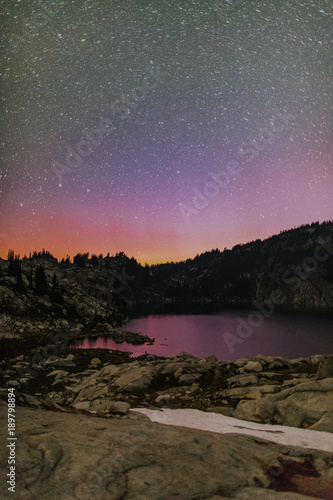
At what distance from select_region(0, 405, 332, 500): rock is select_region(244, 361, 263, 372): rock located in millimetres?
13366

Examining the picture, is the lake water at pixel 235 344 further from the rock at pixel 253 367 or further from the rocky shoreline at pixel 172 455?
the rocky shoreline at pixel 172 455

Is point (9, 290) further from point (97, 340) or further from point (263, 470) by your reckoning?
point (263, 470)

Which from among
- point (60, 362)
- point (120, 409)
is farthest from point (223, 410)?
point (60, 362)

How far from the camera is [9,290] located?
79.6 meters

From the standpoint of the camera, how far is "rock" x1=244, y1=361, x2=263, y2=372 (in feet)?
69.5

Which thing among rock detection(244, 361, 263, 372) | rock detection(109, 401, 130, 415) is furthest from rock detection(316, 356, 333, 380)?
rock detection(109, 401, 130, 415)

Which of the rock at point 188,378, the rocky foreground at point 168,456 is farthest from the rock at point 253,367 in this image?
the rocky foreground at point 168,456

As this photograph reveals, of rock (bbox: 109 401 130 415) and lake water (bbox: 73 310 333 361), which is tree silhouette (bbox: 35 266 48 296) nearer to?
lake water (bbox: 73 310 333 361)

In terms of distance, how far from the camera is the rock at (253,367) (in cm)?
2119

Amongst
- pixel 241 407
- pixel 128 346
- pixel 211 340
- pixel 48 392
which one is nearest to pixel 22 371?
pixel 48 392

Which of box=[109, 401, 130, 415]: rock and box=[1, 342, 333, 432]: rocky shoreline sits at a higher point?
box=[109, 401, 130, 415]: rock

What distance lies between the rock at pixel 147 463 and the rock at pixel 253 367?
43.9ft

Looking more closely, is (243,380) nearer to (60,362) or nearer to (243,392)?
(243,392)

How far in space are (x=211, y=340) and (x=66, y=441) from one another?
66.4 metres
